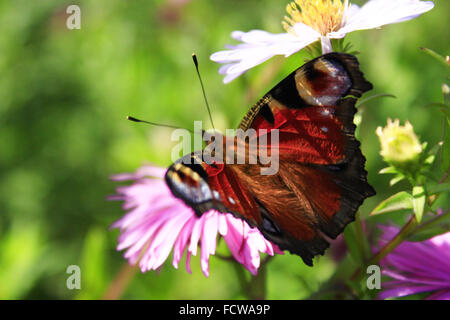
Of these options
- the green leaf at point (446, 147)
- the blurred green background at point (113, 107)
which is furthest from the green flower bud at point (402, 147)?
the blurred green background at point (113, 107)

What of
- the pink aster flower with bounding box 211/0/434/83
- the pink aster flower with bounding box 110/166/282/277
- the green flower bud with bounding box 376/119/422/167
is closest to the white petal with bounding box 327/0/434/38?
the pink aster flower with bounding box 211/0/434/83

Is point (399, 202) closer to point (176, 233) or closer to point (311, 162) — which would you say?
point (311, 162)

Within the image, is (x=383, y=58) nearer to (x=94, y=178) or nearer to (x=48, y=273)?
(x=94, y=178)

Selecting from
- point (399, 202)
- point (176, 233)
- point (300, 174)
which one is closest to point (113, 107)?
point (176, 233)

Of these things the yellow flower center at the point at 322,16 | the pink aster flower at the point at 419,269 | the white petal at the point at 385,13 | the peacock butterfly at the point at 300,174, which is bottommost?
the pink aster flower at the point at 419,269

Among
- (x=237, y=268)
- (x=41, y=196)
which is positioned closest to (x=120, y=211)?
(x=41, y=196)

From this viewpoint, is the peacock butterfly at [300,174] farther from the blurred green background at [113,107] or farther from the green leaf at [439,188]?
the blurred green background at [113,107]
